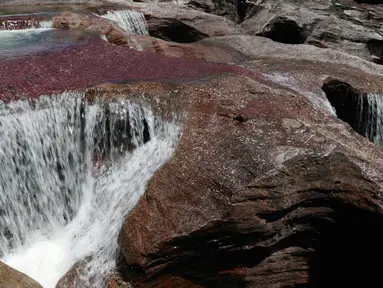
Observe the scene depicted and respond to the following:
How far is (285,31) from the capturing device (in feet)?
54.0

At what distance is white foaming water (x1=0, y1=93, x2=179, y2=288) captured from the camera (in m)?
7.57

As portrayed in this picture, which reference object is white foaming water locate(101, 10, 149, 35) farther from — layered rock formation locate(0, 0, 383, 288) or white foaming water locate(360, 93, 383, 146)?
white foaming water locate(360, 93, 383, 146)

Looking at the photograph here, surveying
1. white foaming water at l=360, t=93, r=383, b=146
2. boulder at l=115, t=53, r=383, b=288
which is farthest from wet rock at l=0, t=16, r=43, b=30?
white foaming water at l=360, t=93, r=383, b=146

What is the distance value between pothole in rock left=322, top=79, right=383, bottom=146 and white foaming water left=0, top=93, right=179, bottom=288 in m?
4.89

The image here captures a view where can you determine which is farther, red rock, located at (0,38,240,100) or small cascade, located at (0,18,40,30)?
small cascade, located at (0,18,40,30)

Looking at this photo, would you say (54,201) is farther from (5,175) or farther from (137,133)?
(137,133)

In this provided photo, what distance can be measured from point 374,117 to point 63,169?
727 centimetres

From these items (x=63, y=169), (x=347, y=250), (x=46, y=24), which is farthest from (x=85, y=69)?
(x=347, y=250)

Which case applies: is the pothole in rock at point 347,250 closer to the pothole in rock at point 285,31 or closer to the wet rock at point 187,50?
the wet rock at point 187,50

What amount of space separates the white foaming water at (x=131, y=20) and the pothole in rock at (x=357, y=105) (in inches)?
338

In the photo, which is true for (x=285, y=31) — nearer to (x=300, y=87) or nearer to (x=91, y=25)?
(x=91, y=25)

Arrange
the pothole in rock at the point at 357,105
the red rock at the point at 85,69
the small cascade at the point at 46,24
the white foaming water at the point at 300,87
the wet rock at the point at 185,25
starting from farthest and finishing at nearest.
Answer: the wet rock at the point at 185,25, the small cascade at the point at 46,24, the pothole in rock at the point at 357,105, the white foaming water at the point at 300,87, the red rock at the point at 85,69

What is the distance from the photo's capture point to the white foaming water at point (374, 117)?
10.5m

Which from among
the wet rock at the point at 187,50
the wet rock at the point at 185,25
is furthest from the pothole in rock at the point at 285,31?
the wet rock at the point at 187,50
